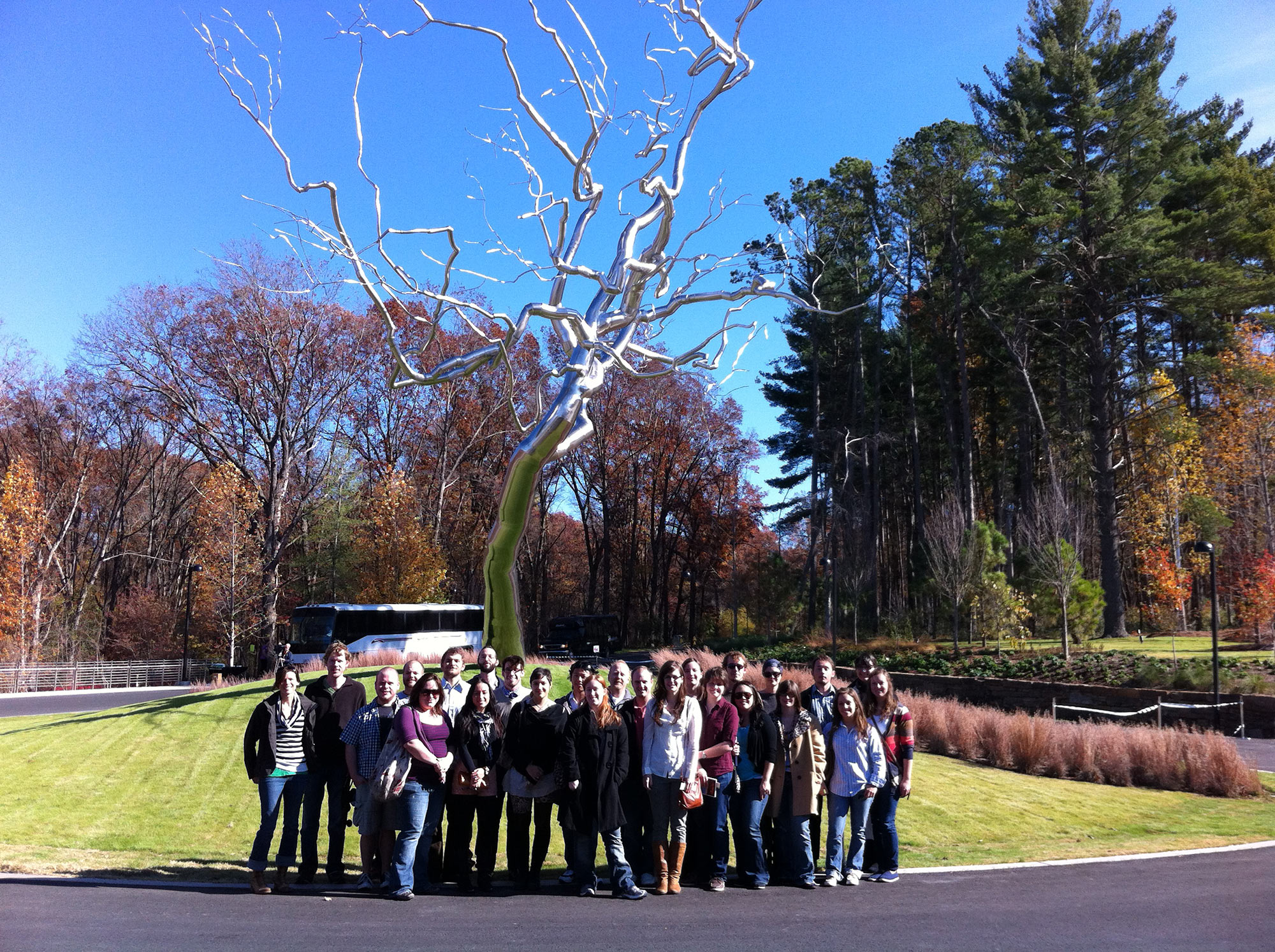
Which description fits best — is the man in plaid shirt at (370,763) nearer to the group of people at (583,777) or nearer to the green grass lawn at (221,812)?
the group of people at (583,777)

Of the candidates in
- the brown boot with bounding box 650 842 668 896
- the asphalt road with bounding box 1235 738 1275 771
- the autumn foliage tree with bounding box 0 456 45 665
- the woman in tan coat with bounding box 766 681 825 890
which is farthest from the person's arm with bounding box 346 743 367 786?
the autumn foliage tree with bounding box 0 456 45 665

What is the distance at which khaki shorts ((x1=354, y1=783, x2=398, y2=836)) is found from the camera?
22.4ft

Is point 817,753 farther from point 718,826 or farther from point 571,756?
point 571,756

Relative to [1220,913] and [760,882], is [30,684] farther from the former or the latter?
[1220,913]

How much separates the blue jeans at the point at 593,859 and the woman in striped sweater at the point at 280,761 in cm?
214

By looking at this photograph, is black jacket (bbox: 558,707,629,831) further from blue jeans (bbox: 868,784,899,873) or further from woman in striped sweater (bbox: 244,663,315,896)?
blue jeans (bbox: 868,784,899,873)

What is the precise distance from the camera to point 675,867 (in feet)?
22.9

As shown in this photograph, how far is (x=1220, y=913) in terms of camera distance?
6.32 metres

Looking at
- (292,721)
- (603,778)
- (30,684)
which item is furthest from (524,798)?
(30,684)

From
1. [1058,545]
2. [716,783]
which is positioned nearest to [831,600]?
[1058,545]

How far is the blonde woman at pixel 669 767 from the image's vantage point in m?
6.88

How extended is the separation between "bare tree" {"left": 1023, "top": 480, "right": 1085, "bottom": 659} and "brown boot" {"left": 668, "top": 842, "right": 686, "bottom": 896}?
72.7 ft

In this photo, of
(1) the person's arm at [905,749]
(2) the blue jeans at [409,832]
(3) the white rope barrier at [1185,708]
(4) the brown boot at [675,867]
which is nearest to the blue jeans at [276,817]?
(2) the blue jeans at [409,832]

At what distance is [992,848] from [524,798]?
197 inches
